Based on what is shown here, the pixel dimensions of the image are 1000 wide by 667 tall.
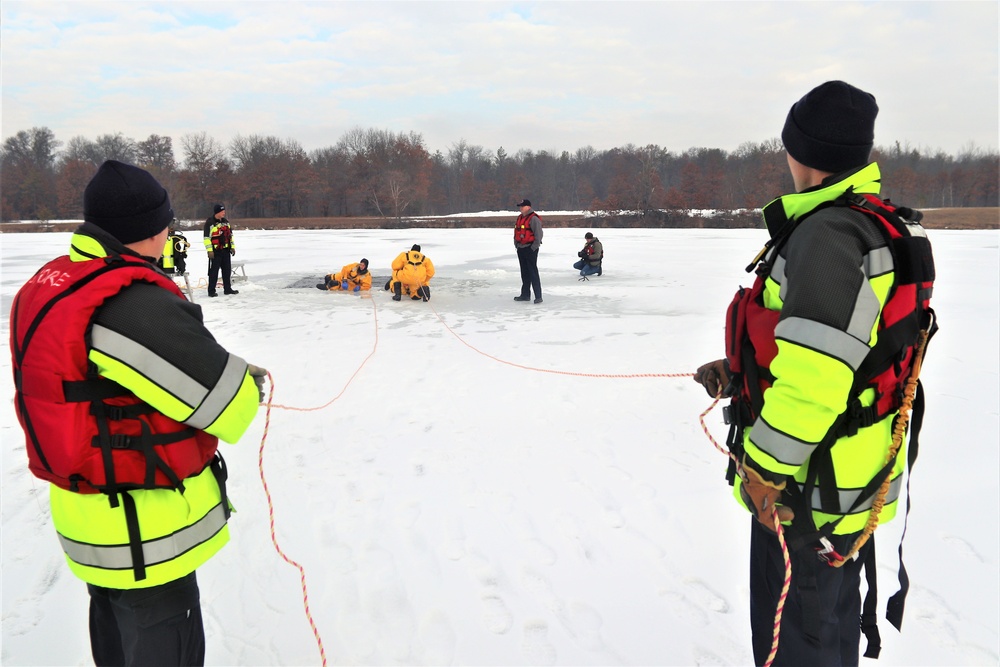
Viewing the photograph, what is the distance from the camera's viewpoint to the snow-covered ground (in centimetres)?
261

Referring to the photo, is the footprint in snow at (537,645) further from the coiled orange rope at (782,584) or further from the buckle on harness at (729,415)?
the buckle on harness at (729,415)

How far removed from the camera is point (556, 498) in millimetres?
3719

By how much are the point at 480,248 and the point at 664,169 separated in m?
70.4

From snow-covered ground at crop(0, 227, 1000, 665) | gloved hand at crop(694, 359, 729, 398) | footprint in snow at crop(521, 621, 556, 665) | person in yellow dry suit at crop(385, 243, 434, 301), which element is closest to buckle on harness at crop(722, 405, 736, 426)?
gloved hand at crop(694, 359, 729, 398)

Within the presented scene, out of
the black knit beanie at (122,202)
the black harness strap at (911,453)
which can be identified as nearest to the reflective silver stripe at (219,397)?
the black knit beanie at (122,202)

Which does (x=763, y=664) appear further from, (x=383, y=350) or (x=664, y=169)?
(x=664, y=169)

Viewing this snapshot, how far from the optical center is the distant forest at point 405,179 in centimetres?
6134

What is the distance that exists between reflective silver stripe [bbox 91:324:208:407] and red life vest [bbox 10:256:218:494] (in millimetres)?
46

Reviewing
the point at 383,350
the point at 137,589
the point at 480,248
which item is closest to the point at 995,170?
the point at 480,248

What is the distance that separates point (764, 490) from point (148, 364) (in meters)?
1.76

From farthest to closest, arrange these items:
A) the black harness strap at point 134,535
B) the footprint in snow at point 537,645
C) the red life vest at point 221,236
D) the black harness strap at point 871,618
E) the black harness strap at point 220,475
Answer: the red life vest at point 221,236 < the footprint in snow at point 537,645 < the black harness strap at point 871,618 < the black harness strap at point 220,475 < the black harness strap at point 134,535

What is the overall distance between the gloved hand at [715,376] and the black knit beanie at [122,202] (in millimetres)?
1923

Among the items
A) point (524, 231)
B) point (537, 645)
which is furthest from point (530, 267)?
point (537, 645)

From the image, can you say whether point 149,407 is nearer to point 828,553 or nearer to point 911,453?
point 828,553
